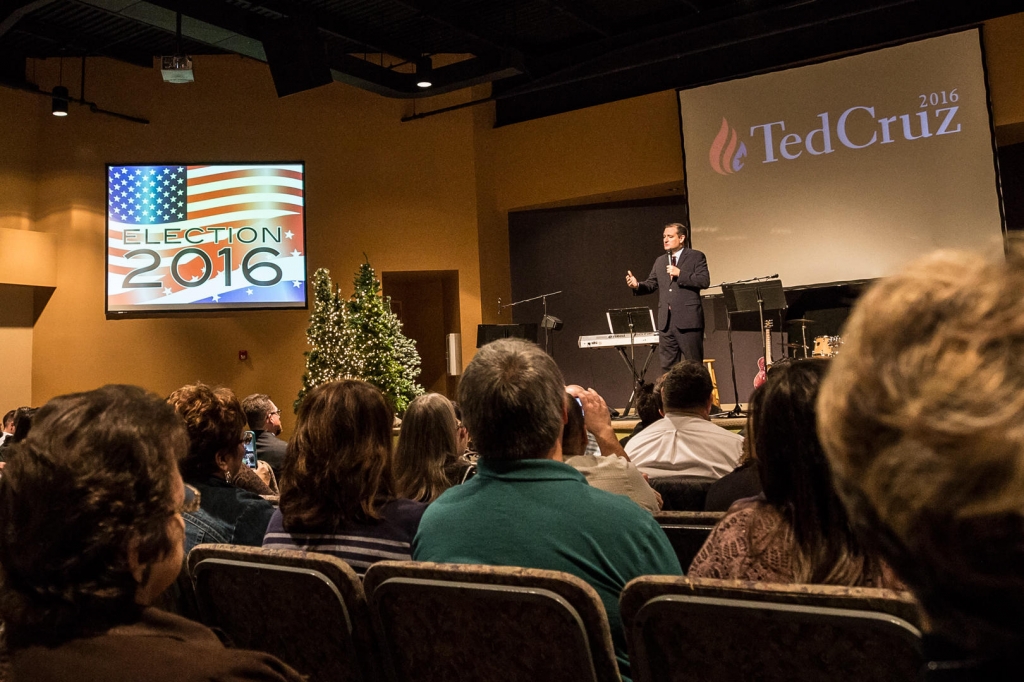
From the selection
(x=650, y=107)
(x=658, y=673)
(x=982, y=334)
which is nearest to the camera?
(x=982, y=334)

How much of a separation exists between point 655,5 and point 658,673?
8.96 m

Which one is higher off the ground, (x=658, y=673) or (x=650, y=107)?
(x=650, y=107)

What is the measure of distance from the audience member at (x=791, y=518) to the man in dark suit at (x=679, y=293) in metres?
6.26

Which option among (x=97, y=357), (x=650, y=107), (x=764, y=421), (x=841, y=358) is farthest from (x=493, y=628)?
(x=97, y=357)

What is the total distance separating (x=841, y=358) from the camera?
599mm

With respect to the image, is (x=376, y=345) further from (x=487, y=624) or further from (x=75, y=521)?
(x=75, y=521)

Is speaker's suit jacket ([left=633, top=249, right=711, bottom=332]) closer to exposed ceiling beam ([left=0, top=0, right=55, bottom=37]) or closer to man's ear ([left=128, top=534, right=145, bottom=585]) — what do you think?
exposed ceiling beam ([left=0, top=0, right=55, bottom=37])

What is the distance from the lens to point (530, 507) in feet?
5.49

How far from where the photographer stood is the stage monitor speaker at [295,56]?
7879mm

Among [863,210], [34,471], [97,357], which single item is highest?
[863,210]

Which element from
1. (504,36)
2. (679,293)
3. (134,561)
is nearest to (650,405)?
(134,561)

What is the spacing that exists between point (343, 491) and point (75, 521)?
1.04m

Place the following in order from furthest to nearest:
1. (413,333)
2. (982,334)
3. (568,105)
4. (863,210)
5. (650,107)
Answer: (413,333) → (568,105) → (650,107) → (863,210) → (982,334)

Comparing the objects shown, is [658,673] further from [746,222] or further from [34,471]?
[746,222]
